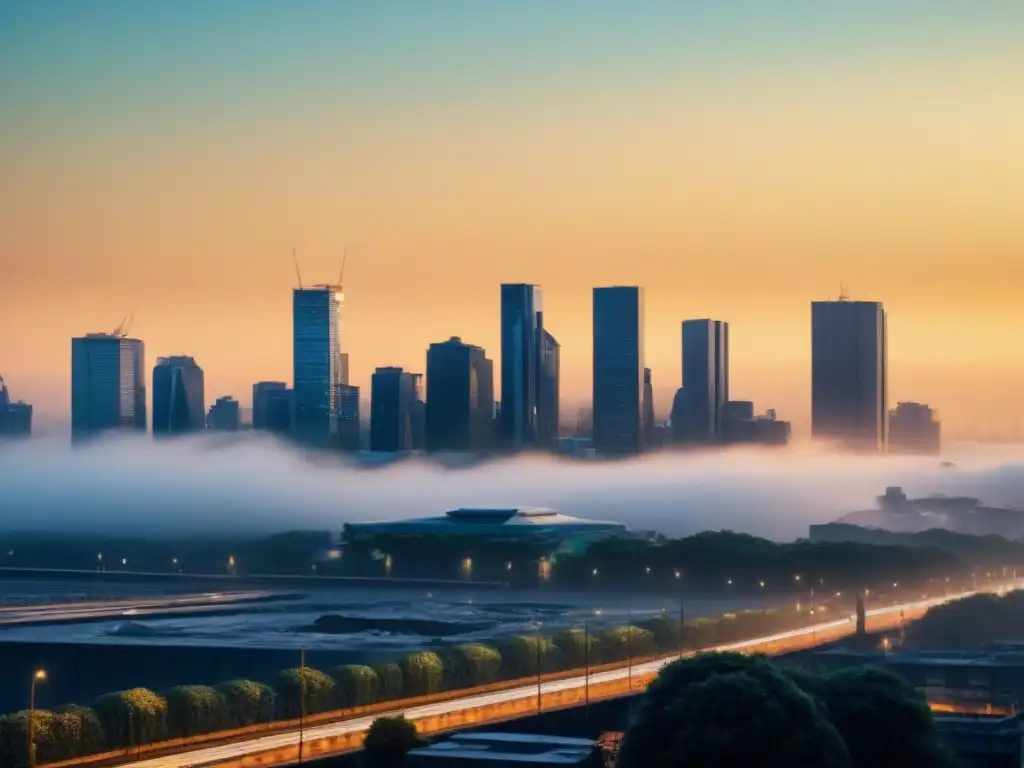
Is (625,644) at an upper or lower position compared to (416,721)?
upper

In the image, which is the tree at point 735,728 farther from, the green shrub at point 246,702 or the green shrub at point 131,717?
the green shrub at point 246,702

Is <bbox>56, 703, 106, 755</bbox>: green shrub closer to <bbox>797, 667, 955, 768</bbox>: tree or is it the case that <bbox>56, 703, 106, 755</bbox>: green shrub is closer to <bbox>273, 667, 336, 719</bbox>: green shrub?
<bbox>273, 667, 336, 719</bbox>: green shrub

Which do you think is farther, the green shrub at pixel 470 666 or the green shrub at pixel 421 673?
the green shrub at pixel 470 666

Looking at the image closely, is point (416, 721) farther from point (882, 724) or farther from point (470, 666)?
point (470, 666)

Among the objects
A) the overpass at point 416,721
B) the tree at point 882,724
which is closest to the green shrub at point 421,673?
the overpass at point 416,721

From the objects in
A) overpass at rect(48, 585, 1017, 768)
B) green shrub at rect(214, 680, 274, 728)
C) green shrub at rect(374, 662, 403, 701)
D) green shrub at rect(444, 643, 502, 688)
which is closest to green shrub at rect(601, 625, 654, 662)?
overpass at rect(48, 585, 1017, 768)

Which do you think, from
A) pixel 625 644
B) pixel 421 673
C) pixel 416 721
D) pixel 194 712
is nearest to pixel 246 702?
pixel 194 712
